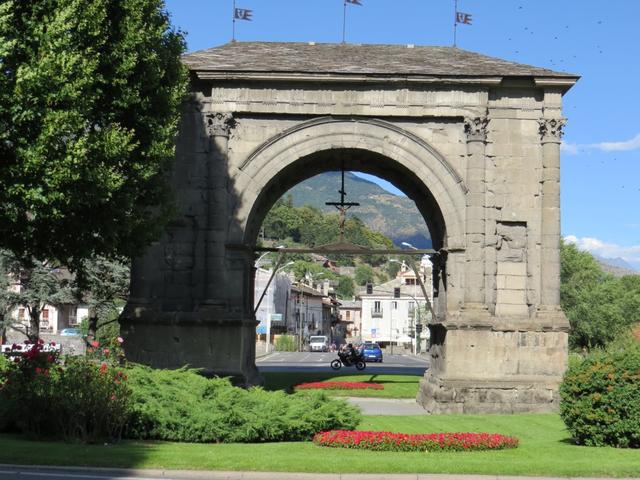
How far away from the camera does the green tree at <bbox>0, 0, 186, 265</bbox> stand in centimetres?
1708

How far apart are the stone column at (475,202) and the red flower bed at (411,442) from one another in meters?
8.99

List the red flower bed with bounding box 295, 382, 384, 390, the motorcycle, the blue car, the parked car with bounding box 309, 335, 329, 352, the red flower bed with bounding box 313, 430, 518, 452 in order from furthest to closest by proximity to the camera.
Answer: the parked car with bounding box 309, 335, 329, 352 < the blue car < the motorcycle < the red flower bed with bounding box 295, 382, 384, 390 < the red flower bed with bounding box 313, 430, 518, 452

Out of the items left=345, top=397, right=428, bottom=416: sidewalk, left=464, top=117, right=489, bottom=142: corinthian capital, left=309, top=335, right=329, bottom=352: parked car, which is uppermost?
left=464, top=117, right=489, bottom=142: corinthian capital

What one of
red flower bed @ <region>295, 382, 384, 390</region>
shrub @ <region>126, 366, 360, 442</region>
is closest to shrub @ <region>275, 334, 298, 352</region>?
red flower bed @ <region>295, 382, 384, 390</region>

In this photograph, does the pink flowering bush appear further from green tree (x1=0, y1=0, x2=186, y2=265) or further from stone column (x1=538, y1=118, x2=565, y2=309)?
stone column (x1=538, y1=118, x2=565, y2=309)

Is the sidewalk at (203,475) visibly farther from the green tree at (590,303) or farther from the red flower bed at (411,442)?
the green tree at (590,303)

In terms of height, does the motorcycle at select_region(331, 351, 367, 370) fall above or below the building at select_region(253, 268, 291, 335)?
below

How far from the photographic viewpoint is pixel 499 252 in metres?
25.2

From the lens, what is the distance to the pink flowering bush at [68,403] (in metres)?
15.9

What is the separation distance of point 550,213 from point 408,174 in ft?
13.9

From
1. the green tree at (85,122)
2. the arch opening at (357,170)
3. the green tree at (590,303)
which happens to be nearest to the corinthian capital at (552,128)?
the arch opening at (357,170)

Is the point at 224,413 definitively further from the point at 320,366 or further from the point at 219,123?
the point at 320,366

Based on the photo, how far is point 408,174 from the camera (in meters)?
26.4

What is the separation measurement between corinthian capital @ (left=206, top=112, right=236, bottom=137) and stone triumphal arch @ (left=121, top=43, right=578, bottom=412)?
34 mm
